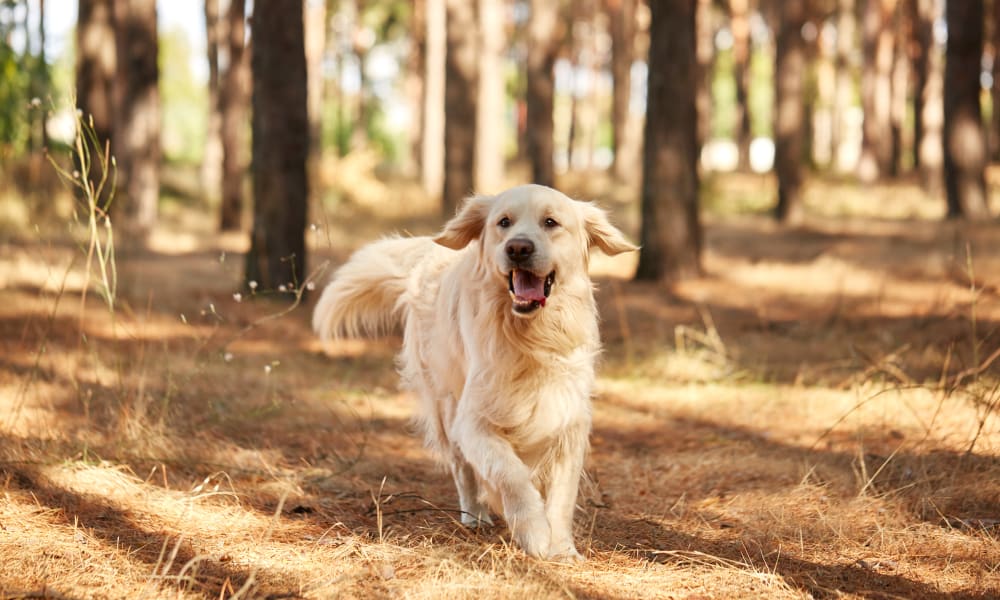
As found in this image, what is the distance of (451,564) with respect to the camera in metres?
3.52

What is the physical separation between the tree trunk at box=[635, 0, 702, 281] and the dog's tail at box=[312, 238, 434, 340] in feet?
19.0

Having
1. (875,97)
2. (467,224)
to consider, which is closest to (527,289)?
(467,224)

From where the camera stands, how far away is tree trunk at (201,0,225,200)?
22.1 metres

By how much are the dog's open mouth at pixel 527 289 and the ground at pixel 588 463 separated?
2.86 ft

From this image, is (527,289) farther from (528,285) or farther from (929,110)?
(929,110)

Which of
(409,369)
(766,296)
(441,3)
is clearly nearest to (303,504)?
(409,369)

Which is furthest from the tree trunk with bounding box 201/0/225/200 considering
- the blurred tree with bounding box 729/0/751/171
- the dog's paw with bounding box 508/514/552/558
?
the dog's paw with bounding box 508/514/552/558

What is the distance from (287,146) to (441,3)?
51.4 feet

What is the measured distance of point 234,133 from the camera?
16.5 m

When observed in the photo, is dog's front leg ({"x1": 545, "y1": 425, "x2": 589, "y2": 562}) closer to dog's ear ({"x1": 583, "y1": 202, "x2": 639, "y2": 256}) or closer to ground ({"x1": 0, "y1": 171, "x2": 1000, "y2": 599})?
ground ({"x1": 0, "y1": 171, "x2": 1000, "y2": 599})

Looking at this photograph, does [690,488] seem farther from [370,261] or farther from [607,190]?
[607,190]

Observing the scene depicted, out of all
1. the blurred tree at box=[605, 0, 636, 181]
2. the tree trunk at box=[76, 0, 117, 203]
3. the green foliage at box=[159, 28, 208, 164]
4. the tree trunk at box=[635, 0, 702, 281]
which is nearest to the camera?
the tree trunk at box=[635, 0, 702, 281]

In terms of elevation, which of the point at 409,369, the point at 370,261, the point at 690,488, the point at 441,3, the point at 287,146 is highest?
the point at 441,3

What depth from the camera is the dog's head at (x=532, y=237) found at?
389cm
